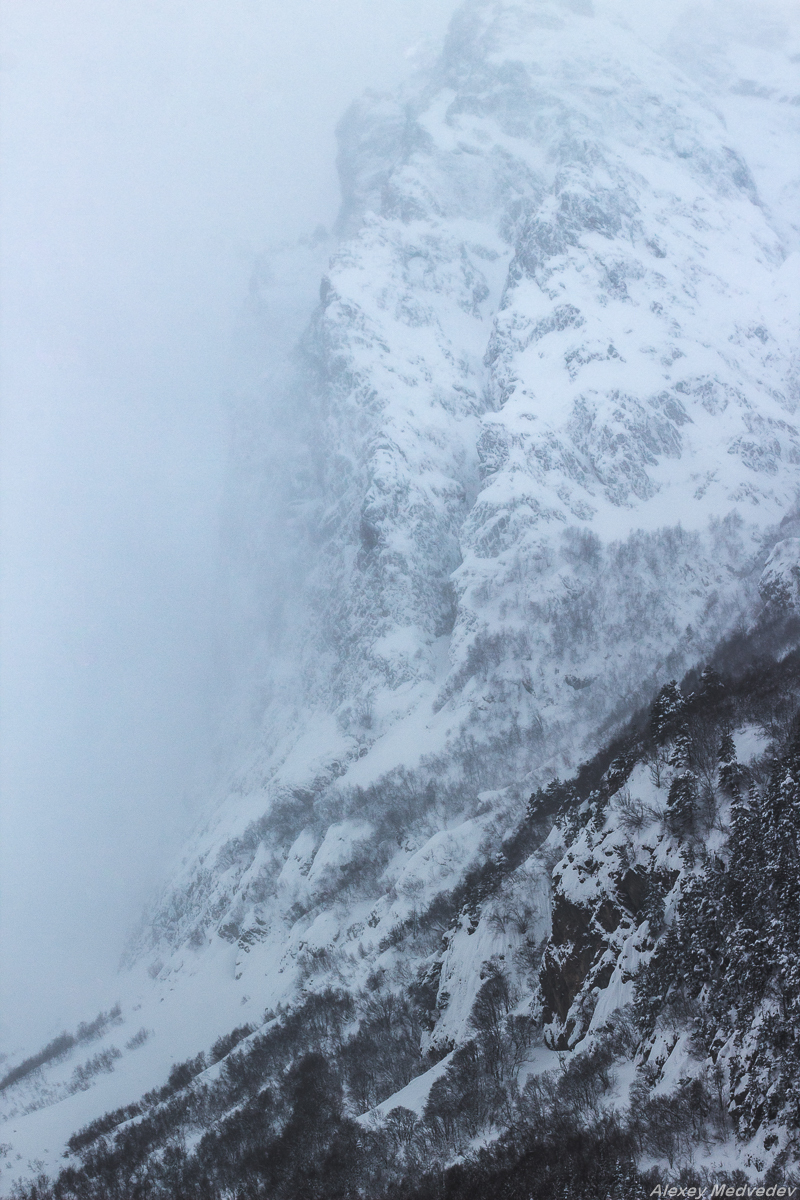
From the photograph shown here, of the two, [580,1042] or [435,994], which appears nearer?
[580,1042]

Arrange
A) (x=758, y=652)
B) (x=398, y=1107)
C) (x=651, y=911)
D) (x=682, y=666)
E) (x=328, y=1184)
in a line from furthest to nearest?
1. (x=682, y=666)
2. (x=758, y=652)
3. (x=398, y=1107)
4. (x=328, y=1184)
5. (x=651, y=911)

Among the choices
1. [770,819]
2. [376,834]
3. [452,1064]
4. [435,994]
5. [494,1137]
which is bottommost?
[376,834]

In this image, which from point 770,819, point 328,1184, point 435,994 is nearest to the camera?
point 770,819

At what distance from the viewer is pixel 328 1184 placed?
8762 centimetres

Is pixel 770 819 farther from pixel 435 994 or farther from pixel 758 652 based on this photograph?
pixel 758 652

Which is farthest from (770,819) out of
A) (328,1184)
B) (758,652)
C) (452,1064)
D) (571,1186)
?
(758,652)

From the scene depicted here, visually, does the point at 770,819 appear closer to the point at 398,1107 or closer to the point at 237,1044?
the point at 398,1107

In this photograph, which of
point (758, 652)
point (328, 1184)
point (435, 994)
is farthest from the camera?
point (758, 652)

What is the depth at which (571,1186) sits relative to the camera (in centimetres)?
6350

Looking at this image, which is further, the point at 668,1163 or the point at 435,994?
the point at 435,994

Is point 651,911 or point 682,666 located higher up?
point 651,911

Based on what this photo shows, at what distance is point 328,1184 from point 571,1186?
33646mm

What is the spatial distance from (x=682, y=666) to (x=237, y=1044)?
112790mm

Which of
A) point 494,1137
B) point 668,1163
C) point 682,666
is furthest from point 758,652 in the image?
point 668,1163
